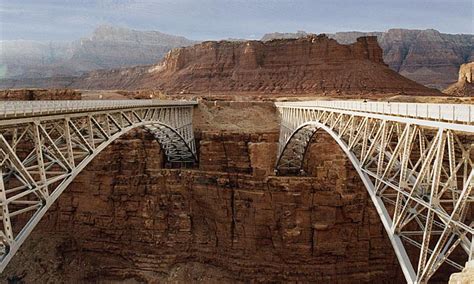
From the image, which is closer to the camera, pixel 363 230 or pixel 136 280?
pixel 363 230

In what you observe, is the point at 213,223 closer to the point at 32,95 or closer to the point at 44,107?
the point at 32,95

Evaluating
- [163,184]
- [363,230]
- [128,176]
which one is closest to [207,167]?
[163,184]

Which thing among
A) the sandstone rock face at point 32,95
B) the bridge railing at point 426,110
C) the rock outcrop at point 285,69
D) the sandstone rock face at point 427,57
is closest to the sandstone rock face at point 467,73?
the rock outcrop at point 285,69

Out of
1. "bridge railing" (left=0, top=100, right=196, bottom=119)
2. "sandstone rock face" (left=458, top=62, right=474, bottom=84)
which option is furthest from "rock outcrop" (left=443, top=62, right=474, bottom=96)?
"bridge railing" (left=0, top=100, right=196, bottom=119)

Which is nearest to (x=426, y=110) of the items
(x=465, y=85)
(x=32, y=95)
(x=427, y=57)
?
(x=32, y=95)

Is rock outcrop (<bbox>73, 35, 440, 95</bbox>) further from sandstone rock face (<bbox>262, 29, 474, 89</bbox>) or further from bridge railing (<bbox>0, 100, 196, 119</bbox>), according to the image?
bridge railing (<bbox>0, 100, 196, 119</bbox>)

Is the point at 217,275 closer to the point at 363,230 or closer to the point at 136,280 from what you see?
the point at 136,280

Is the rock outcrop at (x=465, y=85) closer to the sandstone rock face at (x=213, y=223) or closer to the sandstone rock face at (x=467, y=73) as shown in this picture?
the sandstone rock face at (x=467, y=73)
